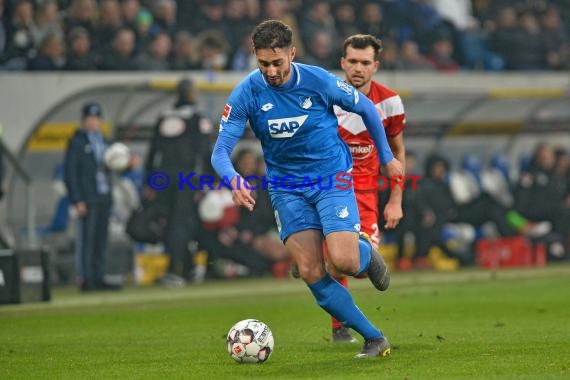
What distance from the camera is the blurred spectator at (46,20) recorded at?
A: 18.0 meters

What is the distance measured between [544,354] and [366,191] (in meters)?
2.40

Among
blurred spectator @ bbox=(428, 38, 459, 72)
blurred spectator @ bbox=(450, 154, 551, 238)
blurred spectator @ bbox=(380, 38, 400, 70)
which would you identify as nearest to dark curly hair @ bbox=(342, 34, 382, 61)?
blurred spectator @ bbox=(380, 38, 400, 70)

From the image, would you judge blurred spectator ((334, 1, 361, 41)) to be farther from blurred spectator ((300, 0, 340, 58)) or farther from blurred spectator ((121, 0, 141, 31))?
blurred spectator ((121, 0, 141, 31))

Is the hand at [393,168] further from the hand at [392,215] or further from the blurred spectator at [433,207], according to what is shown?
the blurred spectator at [433,207]

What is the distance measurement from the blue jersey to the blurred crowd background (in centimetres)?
943

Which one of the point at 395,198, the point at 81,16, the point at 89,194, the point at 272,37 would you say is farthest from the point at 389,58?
the point at 272,37

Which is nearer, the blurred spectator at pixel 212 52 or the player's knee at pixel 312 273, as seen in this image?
the player's knee at pixel 312 273

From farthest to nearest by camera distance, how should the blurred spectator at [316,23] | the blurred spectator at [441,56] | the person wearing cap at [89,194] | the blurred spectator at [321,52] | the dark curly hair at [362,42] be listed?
1. the blurred spectator at [441,56]
2. the blurred spectator at [316,23]
3. the blurred spectator at [321,52]
4. the person wearing cap at [89,194]
5. the dark curly hair at [362,42]

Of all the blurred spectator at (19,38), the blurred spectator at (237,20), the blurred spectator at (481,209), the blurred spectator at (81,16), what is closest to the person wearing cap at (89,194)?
the blurred spectator at (19,38)

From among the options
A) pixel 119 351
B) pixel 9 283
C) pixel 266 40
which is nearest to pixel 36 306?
pixel 9 283

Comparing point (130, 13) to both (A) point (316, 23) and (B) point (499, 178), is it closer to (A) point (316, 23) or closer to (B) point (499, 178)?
(A) point (316, 23)

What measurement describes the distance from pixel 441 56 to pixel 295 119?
15.0 meters

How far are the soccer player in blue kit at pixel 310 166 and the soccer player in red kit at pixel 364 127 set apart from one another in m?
1.29

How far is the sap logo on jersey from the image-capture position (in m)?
8.73
